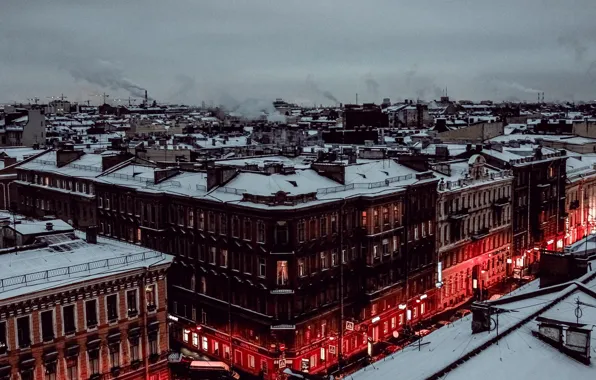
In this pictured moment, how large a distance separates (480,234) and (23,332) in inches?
2180

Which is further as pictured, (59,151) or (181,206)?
(59,151)

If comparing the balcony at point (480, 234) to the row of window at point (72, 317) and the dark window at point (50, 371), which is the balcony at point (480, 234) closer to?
the row of window at point (72, 317)

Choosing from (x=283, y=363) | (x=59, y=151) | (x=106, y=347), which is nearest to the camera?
(x=106, y=347)

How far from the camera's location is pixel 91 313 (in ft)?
146

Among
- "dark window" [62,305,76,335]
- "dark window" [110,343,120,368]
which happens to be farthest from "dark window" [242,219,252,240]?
"dark window" [62,305,76,335]

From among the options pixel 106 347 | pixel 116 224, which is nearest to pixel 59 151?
pixel 116 224

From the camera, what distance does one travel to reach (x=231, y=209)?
60.4m

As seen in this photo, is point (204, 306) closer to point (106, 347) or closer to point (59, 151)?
point (106, 347)

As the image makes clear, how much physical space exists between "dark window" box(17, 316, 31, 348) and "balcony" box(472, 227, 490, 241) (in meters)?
53.4

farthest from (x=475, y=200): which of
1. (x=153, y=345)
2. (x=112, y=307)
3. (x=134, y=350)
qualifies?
(x=112, y=307)

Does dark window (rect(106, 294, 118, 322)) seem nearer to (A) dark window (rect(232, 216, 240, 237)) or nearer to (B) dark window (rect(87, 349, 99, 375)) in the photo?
(B) dark window (rect(87, 349, 99, 375))

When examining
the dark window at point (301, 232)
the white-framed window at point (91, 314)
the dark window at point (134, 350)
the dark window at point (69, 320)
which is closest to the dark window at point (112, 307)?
the white-framed window at point (91, 314)

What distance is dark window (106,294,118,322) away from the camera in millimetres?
45406

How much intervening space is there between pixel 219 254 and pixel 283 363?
10708 millimetres
